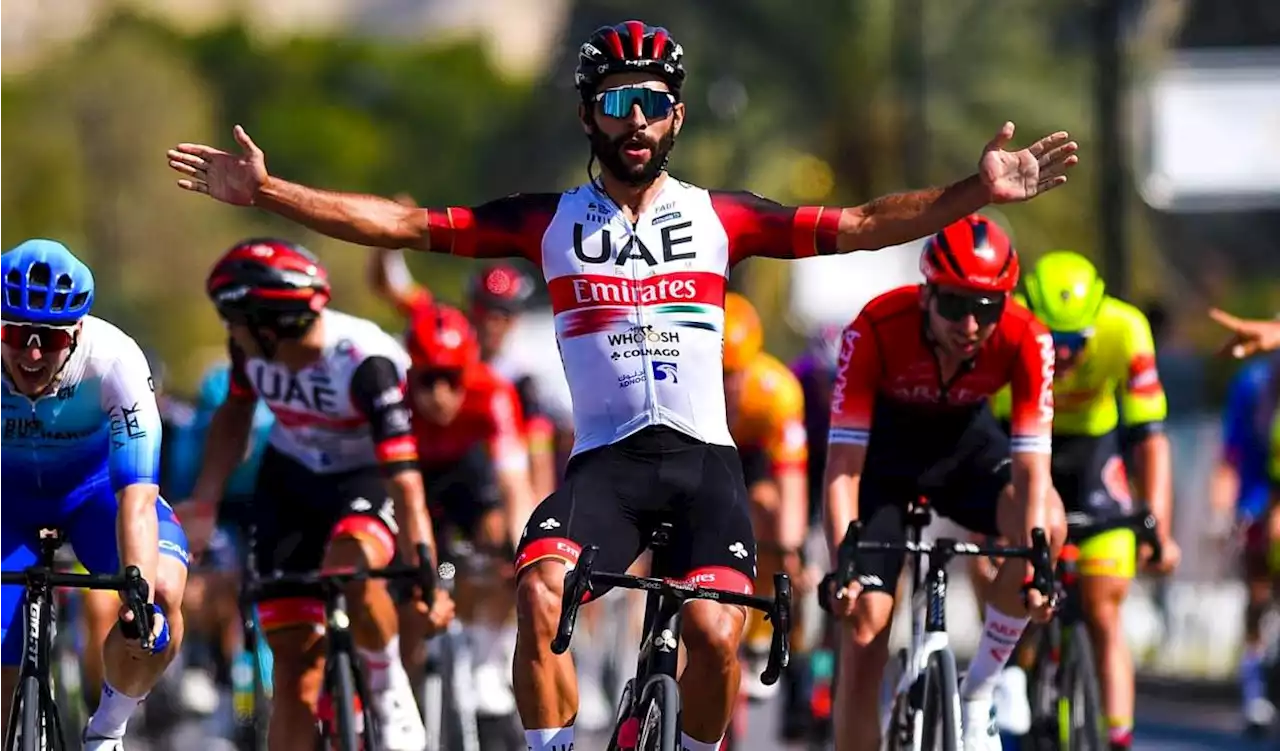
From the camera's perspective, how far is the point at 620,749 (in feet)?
25.6

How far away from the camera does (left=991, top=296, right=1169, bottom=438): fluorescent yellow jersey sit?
11.3 metres

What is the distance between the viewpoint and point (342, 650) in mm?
9977

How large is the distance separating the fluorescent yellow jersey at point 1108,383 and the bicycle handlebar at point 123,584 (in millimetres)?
4253

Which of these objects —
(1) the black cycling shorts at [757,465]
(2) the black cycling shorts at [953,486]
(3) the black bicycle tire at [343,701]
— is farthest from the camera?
(1) the black cycling shorts at [757,465]

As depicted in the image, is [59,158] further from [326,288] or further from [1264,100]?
[326,288]

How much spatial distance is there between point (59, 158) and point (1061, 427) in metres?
78.9

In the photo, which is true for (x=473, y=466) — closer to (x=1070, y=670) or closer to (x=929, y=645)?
(x=1070, y=670)

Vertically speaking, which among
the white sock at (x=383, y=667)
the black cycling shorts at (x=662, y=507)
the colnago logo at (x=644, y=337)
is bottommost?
the white sock at (x=383, y=667)

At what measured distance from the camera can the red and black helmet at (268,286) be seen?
10.1m

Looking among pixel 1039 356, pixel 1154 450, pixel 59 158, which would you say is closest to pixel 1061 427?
pixel 1154 450

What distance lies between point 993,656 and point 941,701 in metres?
0.95

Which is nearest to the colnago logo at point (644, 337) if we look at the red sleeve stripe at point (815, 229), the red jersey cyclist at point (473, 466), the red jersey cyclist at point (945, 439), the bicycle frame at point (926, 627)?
the red sleeve stripe at point (815, 229)

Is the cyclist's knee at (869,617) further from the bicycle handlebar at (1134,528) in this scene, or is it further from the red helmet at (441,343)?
the red helmet at (441,343)

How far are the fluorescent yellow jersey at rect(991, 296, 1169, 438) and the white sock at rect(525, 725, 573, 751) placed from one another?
392cm
